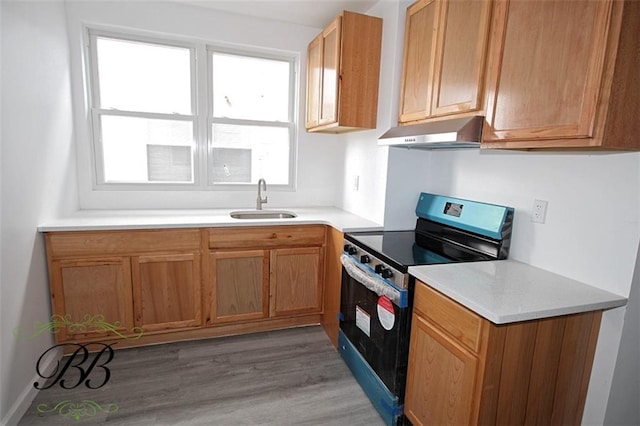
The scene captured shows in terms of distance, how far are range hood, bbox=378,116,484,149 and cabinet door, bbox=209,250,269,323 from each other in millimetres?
1309

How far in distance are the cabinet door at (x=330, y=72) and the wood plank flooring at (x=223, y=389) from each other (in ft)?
5.68

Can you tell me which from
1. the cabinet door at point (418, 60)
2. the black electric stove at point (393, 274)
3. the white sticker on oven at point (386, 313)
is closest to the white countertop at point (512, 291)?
the black electric stove at point (393, 274)

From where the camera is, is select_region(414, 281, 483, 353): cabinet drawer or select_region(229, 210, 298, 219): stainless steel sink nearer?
select_region(414, 281, 483, 353): cabinet drawer

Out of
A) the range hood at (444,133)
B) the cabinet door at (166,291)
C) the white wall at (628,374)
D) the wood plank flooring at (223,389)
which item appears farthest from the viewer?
the cabinet door at (166,291)

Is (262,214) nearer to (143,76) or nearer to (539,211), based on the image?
(143,76)

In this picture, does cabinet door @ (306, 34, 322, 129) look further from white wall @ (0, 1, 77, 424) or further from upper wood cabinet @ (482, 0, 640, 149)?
white wall @ (0, 1, 77, 424)

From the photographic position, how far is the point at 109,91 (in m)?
2.69

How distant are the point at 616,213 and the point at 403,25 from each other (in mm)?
1630

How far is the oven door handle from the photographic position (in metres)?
1.64

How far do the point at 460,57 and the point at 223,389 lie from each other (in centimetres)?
228

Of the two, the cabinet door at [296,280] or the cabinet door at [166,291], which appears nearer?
the cabinet door at [166,291]

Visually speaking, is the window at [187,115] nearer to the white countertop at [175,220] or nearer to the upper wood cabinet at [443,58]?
the white countertop at [175,220]

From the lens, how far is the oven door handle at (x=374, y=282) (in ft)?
5.39

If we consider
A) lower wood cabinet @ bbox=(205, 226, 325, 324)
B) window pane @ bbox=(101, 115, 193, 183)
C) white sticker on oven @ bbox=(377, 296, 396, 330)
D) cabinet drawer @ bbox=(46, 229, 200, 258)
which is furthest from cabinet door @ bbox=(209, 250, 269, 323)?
white sticker on oven @ bbox=(377, 296, 396, 330)
